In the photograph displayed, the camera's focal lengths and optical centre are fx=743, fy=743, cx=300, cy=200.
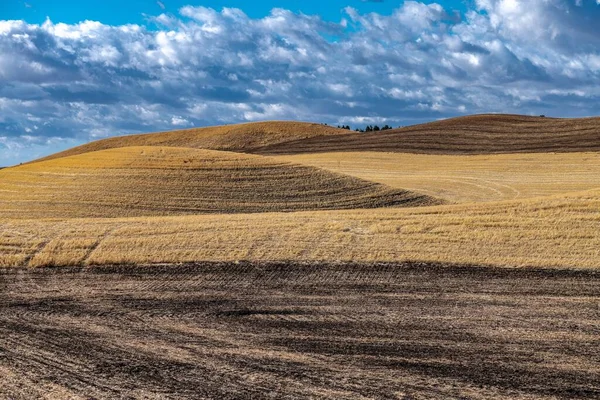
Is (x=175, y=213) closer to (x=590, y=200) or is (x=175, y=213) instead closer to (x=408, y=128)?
(x=590, y=200)

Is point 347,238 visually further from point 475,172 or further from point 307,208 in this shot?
point 475,172

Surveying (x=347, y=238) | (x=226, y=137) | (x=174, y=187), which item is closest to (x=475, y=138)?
(x=226, y=137)

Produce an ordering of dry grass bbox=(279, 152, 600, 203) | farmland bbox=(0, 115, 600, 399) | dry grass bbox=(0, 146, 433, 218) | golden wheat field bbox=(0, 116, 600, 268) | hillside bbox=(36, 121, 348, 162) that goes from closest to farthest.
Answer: farmland bbox=(0, 115, 600, 399)
golden wheat field bbox=(0, 116, 600, 268)
dry grass bbox=(0, 146, 433, 218)
dry grass bbox=(279, 152, 600, 203)
hillside bbox=(36, 121, 348, 162)

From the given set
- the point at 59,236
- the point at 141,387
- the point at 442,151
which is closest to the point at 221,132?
the point at 442,151

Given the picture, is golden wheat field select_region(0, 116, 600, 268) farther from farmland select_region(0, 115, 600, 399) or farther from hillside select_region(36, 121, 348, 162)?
hillside select_region(36, 121, 348, 162)

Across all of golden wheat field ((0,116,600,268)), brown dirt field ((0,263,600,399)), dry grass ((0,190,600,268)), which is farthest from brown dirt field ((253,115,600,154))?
brown dirt field ((0,263,600,399))

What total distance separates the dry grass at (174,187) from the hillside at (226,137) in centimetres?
3177

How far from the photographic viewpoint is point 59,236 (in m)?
23.1

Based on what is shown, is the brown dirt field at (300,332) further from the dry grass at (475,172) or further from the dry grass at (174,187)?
the dry grass at (475,172)

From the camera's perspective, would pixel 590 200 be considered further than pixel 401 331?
Yes

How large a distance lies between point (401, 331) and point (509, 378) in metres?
2.85

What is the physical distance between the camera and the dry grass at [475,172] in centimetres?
3941

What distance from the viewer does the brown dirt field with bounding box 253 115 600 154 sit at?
5828cm

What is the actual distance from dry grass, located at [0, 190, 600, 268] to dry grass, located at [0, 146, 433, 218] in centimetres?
790
